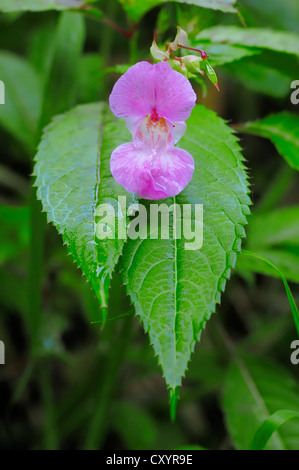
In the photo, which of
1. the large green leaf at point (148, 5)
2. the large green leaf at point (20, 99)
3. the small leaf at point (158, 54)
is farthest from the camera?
the large green leaf at point (20, 99)

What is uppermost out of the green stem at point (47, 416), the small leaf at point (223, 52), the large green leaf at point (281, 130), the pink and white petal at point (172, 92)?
the small leaf at point (223, 52)

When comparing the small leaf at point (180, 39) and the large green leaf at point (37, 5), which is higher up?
the large green leaf at point (37, 5)

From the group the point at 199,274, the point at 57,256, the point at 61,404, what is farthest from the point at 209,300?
the point at 61,404

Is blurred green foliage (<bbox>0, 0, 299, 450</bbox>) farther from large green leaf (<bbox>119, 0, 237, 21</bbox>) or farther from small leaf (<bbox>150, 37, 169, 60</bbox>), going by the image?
small leaf (<bbox>150, 37, 169, 60</bbox>)

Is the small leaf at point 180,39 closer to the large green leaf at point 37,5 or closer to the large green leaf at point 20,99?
the large green leaf at point 37,5

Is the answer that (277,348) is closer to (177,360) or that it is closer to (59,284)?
(59,284)

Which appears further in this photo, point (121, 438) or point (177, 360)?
point (121, 438)

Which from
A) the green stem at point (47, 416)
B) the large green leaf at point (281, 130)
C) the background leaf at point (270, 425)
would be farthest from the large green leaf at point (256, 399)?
the large green leaf at point (281, 130)
